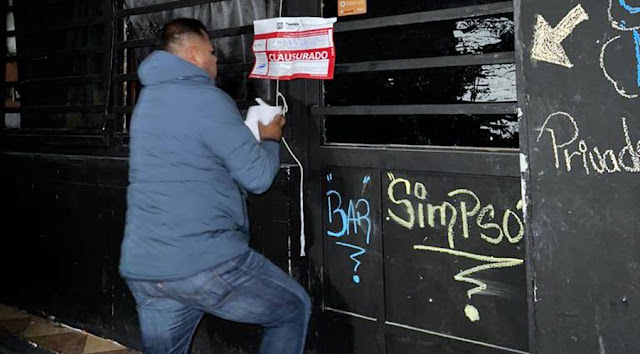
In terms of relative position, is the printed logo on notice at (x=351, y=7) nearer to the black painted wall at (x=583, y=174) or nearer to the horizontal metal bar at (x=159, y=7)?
the horizontal metal bar at (x=159, y=7)

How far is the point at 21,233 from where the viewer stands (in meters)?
5.90

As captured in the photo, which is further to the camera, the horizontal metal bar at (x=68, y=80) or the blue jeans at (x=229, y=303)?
the horizontal metal bar at (x=68, y=80)

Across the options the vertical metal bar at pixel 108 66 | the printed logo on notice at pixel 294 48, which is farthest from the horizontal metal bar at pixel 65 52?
the printed logo on notice at pixel 294 48

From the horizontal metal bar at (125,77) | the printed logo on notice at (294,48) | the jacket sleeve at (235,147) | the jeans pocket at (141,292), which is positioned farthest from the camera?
the horizontal metal bar at (125,77)

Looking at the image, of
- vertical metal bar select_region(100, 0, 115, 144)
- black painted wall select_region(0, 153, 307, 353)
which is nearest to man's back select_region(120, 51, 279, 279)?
black painted wall select_region(0, 153, 307, 353)

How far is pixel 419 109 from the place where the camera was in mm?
3453

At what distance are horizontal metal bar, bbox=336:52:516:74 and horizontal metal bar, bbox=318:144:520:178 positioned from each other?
1.41ft

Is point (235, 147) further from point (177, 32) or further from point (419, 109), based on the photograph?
point (419, 109)

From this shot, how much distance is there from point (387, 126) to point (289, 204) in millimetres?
770

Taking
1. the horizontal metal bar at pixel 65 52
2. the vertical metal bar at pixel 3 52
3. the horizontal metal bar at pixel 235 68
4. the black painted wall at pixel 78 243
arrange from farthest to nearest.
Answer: the vertical metal bar at pixel 3 52
the horizontal metal bar at pixel 65 52
the black painted wall at pixel 78 243
the horizontal metal bar at pixel 235 68

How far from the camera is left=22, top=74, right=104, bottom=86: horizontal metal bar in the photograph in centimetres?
522

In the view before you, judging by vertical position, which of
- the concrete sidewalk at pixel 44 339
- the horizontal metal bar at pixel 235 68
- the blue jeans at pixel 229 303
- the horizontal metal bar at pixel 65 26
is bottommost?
the concrete sidewalk at pixel 44 339

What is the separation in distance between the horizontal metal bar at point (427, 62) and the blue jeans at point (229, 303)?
1.29 metres

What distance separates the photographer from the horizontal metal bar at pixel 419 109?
125 inches
